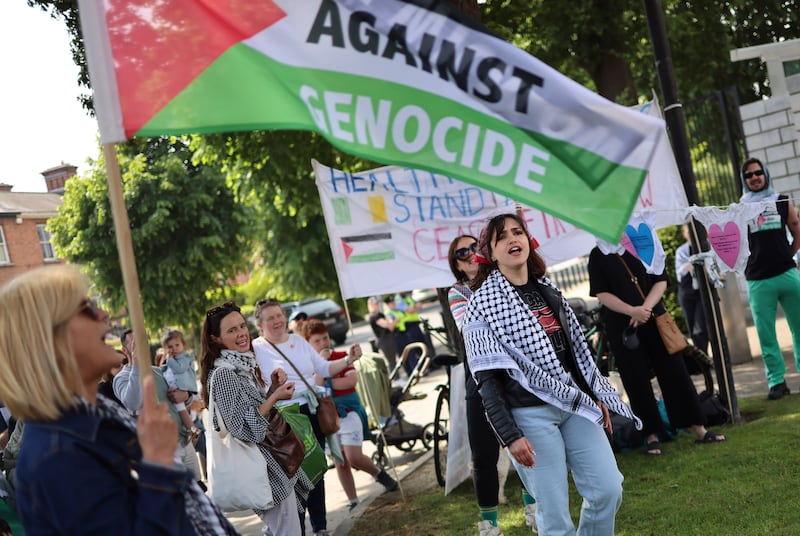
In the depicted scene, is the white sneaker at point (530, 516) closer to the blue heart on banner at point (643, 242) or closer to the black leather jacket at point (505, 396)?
the black leather jacket at point (505, 396)

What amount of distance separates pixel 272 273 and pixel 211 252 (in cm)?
355

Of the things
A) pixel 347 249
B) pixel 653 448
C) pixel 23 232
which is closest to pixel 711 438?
pixel 653 448

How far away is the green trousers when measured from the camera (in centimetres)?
839

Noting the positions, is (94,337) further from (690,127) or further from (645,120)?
(690,127)

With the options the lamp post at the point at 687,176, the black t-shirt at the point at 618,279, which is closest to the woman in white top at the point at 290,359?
the black t-shirt at the point at 618,279

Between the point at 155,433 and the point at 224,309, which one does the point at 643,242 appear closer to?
the point at 224,309

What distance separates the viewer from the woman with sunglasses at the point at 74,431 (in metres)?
2.22

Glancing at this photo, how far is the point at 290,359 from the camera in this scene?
6.77 meters

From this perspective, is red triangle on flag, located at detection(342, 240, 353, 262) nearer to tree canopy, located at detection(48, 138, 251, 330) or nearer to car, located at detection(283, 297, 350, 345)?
car, located at detection(283, 297, 350, 345)

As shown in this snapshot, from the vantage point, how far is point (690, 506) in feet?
19.1

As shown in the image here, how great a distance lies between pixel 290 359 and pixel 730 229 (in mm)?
3857

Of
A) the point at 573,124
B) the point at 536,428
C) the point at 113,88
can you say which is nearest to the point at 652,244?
the point at 536,428

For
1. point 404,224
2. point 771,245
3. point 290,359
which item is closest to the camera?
point 290,359

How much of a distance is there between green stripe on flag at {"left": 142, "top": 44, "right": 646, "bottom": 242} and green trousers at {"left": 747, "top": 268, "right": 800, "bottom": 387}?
228 inches
